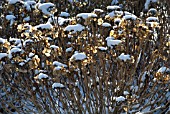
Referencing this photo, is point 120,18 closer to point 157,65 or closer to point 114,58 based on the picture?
point 114,58

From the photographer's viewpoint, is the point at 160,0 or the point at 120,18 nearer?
the point at 120,18

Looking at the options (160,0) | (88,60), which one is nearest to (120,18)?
(88,60)

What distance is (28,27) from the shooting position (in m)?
3.07

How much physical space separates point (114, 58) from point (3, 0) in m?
2.63

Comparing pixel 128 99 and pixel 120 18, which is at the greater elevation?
pixel 120 18

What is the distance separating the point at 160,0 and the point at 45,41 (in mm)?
2318

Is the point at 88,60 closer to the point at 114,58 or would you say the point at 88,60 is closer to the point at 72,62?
the point at 72,62

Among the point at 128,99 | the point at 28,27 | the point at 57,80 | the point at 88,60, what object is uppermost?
the point at 28,27

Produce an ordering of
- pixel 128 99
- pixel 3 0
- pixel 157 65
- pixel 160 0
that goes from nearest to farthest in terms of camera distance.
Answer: pixel 128 99
pixel 157 65
pixel 160 0
pixel 3 0

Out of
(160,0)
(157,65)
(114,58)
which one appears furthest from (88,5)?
(114,58)

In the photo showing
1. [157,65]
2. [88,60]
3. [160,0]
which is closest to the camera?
[88,60]

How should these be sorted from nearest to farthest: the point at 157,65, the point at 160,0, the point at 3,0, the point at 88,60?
the point at 88,60 < the point at 157,65 < the point at 160,0 < the point at 3,0

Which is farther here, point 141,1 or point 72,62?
point 141,1

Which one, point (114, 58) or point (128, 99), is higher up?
point (114, 58)
